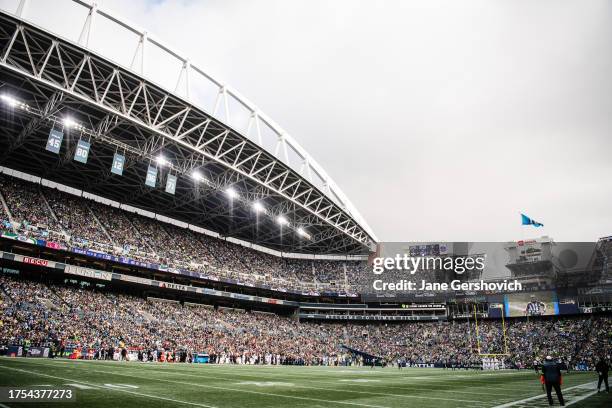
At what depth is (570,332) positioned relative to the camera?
50844 millimetres

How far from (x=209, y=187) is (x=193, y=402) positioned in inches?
1479

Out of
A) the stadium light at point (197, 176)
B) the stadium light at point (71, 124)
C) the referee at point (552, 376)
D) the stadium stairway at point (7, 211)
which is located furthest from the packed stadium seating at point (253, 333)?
the referee at point (552, 376)

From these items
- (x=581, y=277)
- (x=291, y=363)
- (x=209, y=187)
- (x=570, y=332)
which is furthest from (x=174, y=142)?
(x=581, y=277)

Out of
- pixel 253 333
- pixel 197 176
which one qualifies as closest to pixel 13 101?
pixel 197 176

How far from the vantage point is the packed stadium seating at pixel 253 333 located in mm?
→ 30609

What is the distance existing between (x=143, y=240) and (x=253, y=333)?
17.5 m

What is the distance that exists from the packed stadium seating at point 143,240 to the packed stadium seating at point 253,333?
470cm

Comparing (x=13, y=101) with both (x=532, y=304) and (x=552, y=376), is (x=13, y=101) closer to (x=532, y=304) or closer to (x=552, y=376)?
(x=552, y=376)

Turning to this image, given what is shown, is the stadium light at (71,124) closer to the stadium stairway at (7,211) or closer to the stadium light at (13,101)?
the stadium light at (13,101)

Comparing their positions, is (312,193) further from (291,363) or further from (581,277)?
(581,277)

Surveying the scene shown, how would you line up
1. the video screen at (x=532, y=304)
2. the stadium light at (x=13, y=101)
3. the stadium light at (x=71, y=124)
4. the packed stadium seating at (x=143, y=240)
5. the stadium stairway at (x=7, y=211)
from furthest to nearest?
the video screen at (x=532, y=304), the packed stadium seating at (x=143, y=240), the stadium stairway at (x=7, y=211), the stadium light at (x=71, y=124), the stadium light at (x=13, y=101)

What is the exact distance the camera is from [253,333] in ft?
159

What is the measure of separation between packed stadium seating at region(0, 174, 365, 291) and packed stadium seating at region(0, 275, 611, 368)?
15.4ft

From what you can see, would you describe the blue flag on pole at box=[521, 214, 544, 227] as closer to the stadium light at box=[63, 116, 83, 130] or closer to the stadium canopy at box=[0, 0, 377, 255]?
the stadium canopy at box=[0, 0, 377, 255]
